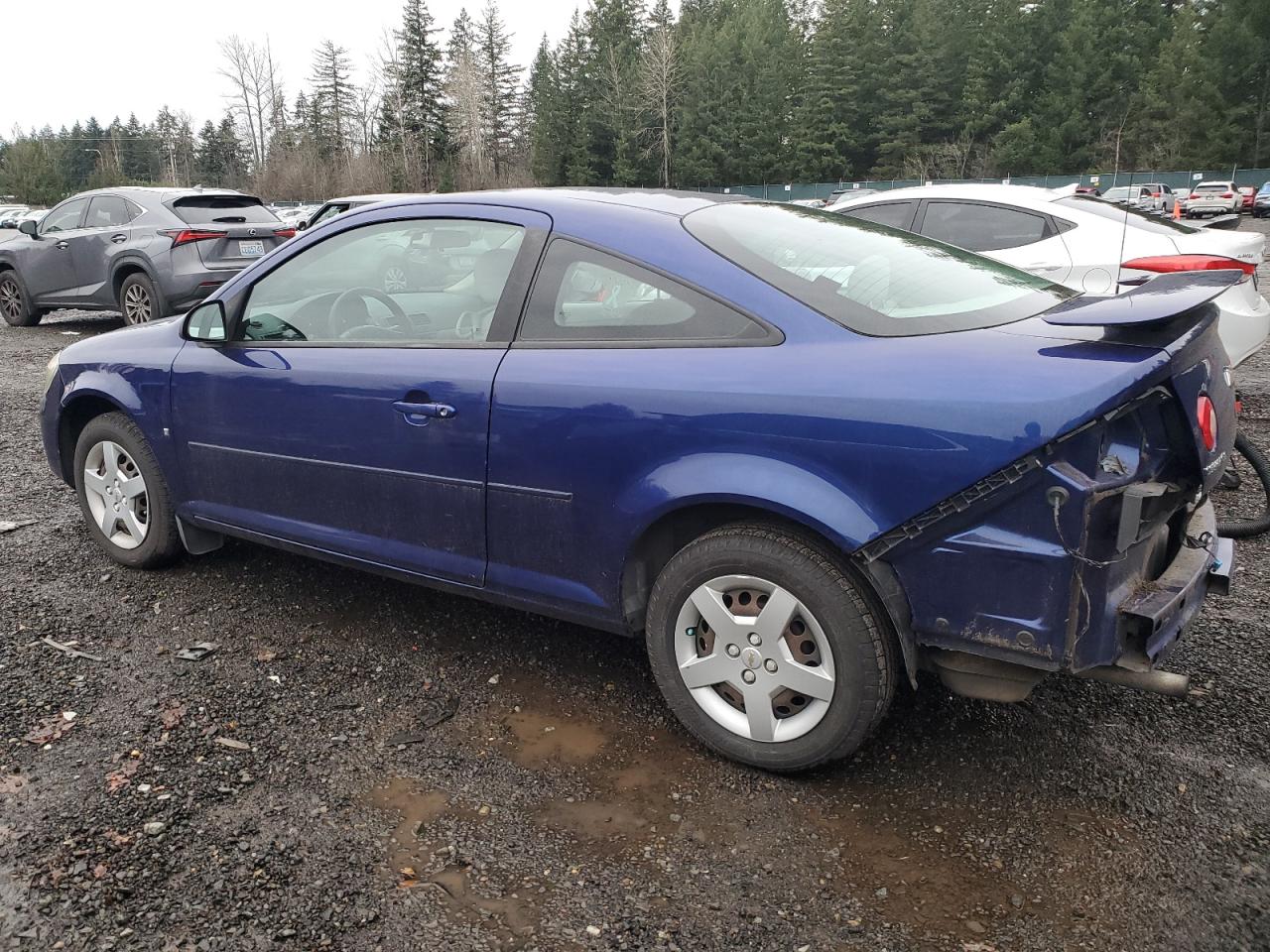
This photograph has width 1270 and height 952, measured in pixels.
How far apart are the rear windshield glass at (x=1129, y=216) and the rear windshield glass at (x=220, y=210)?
8849 millimetres

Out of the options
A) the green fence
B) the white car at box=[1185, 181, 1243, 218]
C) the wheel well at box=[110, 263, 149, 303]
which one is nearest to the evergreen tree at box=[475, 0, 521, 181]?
the green fence

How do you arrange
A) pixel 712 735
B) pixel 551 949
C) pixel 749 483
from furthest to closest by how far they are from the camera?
1. pixel 712 735
2. pixel 749 483
3. pixel 551 949

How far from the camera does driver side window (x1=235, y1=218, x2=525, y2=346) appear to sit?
3.25 meters

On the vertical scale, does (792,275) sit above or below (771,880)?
above

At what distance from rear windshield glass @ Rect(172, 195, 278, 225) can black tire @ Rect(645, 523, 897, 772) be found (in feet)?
33.1

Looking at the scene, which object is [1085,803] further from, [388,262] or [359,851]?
[388,262]

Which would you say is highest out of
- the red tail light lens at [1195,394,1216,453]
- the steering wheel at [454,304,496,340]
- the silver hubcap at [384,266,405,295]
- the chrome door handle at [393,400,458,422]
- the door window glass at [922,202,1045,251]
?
the door window glass at [922,202,1045,251]

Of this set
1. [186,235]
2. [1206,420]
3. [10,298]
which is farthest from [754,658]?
[10,298]

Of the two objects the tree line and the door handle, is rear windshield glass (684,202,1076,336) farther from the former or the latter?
the tree line

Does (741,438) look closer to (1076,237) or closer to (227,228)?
(1076,237)

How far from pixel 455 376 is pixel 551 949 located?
5.60 feet

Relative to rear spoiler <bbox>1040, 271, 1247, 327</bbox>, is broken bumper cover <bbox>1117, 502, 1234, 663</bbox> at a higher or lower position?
lower

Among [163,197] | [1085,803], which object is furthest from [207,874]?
[163,197]

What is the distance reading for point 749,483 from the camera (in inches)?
101
